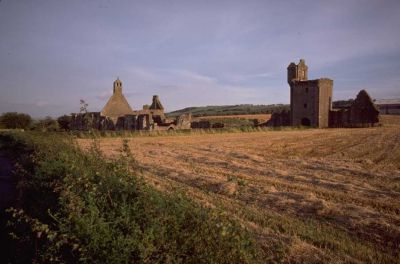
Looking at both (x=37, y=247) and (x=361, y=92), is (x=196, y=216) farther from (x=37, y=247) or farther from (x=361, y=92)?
(x=361, y=92)

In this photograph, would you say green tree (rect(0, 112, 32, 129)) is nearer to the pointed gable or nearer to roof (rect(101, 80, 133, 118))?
roof (rect(101, 80, 133, 118))

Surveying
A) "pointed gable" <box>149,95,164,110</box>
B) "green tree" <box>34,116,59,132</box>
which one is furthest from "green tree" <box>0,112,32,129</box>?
"green tree" <box>34,116,59,132</box>

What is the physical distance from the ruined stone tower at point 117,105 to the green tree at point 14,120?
12689 millimetres

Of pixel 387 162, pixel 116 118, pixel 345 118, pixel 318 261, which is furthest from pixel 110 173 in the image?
pixel 345 118

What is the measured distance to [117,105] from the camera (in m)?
44.1

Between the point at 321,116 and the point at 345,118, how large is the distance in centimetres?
352

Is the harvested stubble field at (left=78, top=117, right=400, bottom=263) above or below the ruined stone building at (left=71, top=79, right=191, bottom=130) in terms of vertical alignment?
below

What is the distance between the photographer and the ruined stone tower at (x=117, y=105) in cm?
4281

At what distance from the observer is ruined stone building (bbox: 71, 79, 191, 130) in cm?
3638

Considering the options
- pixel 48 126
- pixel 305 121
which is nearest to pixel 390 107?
pixel 305 121

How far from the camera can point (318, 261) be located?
4.48 metres

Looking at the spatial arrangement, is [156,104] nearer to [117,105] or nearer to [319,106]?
[117,105]

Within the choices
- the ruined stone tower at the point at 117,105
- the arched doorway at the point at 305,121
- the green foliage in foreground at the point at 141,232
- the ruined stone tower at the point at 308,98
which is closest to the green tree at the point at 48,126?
the green foliage in foreground at the point at 141,232

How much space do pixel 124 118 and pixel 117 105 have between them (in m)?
5.25
